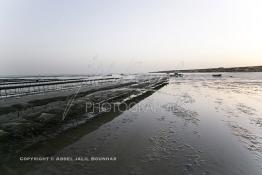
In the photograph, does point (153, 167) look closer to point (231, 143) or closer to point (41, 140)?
point (231, 143)

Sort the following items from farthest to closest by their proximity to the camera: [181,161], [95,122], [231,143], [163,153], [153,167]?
1. [95,122]
2. [231,143]
3. [163,153]
4. [181,161]
5. [153,167]

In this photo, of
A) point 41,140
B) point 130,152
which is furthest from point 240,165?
point 41,140

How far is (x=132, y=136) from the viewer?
1029 centimetres

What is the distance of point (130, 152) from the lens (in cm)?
812

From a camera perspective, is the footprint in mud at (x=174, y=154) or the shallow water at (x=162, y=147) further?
the footprint in mud at (x=174, y=154)

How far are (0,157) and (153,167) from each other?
5.39 meters

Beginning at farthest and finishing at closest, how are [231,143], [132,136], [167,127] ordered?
[167,127]
[132,136]
[231,143]

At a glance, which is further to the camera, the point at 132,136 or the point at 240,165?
the point at 132,136

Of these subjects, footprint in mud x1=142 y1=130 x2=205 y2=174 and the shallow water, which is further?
footprint in mud x1=142 y1=130 x2=205 y2=174

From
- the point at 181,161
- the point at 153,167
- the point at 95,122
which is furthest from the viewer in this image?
the point at 95,122

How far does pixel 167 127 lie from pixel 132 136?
2504 millimetres

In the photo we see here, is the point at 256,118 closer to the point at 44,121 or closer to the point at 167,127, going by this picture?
the point at 167,127

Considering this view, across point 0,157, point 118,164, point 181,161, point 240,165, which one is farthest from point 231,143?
point 0,157

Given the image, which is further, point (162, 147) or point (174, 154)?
point (162, 147)
